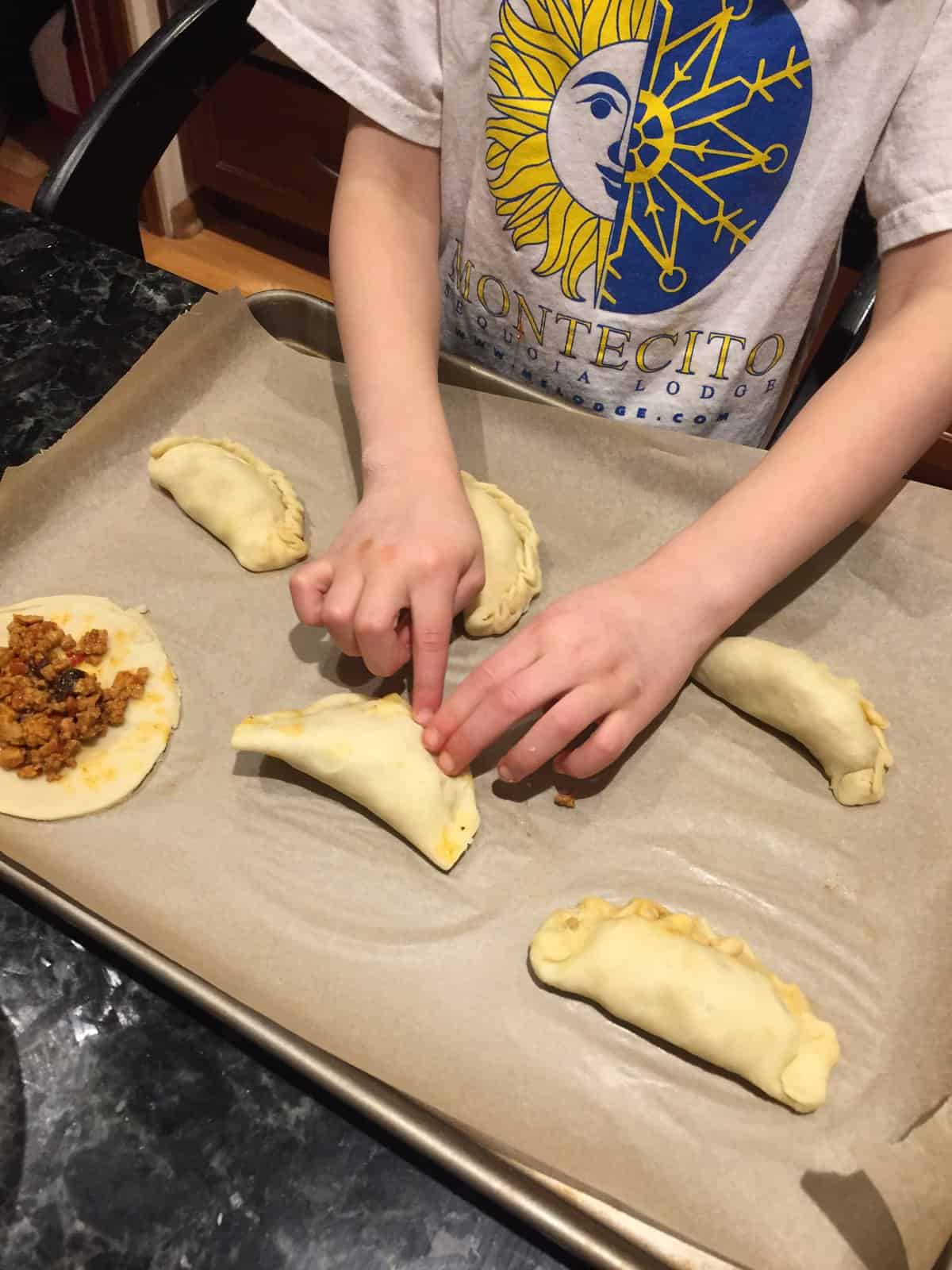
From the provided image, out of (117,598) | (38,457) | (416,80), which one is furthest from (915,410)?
(38,457)

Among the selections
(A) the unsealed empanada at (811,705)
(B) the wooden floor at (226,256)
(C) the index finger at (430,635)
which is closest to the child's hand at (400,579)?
(C) the index finger at (430,635)

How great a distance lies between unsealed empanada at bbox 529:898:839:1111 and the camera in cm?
92

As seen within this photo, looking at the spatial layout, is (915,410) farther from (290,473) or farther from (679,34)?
(290,473)

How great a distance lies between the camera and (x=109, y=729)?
1.16m

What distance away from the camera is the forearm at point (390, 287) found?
4.05 ft

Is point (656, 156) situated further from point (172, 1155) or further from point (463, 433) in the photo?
point (172, 1155)

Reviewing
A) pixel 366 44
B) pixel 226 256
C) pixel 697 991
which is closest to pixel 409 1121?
pixel 697 991

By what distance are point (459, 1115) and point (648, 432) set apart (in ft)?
3.19

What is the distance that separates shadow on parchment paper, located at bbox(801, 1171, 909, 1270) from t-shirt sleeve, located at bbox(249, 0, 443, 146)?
141 centimetres

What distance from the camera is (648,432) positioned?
138 centimetres

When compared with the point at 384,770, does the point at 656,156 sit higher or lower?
higher

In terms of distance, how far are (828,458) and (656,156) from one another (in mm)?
458

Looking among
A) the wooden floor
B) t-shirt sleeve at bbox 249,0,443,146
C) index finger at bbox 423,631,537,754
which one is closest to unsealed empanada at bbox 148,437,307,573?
index finger at bbox 423,631,537,754

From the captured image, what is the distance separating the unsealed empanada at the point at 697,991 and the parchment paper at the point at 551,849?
32mm
